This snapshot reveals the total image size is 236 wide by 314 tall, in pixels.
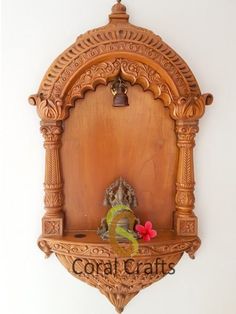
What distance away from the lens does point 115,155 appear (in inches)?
52.7

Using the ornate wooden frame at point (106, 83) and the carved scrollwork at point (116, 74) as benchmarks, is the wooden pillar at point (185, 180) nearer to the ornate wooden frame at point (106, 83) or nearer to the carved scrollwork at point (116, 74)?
the ornate wooden frame at point (106, 83)

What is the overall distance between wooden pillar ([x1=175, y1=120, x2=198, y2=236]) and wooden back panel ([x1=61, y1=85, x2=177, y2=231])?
0.17ft

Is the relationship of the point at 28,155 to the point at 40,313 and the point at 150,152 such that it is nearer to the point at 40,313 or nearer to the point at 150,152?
the point at 150,152

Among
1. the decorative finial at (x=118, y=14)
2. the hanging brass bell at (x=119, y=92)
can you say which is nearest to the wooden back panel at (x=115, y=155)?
the hanging brass bell at (x=119, y=92)

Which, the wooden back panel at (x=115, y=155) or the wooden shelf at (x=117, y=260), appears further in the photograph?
the wooden back panel at (x=115, y=155)

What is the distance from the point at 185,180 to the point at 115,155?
1.05 ft

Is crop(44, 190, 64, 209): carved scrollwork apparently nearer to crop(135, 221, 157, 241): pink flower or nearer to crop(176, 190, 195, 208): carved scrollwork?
crop(135, 221, 157, 241): pink flower

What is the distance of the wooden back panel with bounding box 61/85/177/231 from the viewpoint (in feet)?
4.33

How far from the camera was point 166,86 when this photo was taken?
4.16ft

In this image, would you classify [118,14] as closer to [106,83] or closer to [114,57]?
[114,57]

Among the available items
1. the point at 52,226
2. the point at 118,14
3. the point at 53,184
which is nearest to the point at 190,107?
the point at 118,14

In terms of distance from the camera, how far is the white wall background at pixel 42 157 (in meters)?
1.29

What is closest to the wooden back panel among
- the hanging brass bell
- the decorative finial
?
the hanging brass bell

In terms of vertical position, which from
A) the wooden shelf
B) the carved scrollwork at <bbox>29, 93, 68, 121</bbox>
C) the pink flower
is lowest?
the wooden shelf
